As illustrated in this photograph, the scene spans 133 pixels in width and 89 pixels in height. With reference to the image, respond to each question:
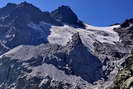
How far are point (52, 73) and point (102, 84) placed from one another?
91.8 feet

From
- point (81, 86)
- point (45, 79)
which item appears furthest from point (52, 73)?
point (81, 86)

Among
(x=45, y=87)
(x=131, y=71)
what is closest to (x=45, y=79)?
(x=45, y=87)

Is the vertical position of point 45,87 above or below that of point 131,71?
below

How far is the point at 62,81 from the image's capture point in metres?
191

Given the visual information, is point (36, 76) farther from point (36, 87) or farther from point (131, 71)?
point (131, 71)

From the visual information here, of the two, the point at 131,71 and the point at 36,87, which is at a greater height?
the point at 131,71

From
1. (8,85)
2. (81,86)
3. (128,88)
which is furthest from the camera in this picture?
(8,85)

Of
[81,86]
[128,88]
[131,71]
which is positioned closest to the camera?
[128,88]

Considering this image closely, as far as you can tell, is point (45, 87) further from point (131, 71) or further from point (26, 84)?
point (131, 71)

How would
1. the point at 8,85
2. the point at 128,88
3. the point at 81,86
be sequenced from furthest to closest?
the point at 8,85 → the point at 81,86 → the point at 128,88

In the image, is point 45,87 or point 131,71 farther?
point 45,87

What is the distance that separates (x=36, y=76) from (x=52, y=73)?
922 cm

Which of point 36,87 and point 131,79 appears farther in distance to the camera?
point 36,87

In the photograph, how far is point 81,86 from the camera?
187 metres
